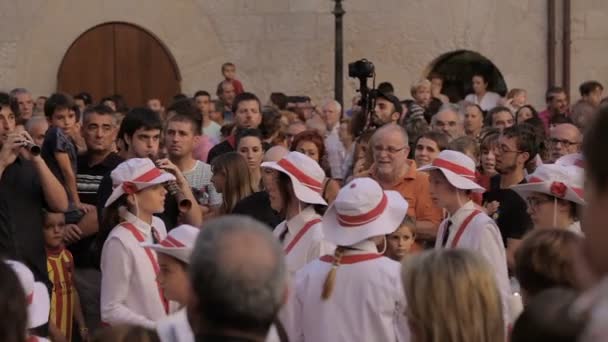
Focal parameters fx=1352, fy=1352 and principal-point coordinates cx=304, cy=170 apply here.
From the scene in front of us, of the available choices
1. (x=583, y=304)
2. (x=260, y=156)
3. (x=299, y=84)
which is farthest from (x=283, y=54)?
(x=583, y=304)

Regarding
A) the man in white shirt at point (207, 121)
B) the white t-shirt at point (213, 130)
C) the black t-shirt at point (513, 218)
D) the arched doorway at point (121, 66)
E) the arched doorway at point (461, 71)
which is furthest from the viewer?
the arched doorway at point (121, 66)

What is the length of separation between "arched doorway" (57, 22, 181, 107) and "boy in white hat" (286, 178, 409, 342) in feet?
54.8

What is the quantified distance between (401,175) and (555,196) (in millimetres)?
2035

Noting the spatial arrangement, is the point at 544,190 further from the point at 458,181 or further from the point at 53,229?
the point at 53,229

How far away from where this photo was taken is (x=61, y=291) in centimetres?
811

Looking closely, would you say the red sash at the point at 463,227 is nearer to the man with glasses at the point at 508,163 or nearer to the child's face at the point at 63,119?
the man with glasses at the point at 508,163

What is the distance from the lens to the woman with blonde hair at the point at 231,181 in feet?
27.6

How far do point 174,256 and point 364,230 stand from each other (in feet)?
3.25

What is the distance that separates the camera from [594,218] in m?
2.04

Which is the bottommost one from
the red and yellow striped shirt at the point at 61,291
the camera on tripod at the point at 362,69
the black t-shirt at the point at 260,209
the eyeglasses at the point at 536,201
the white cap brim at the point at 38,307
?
the red and yellow striped shirt at the point at 61,291

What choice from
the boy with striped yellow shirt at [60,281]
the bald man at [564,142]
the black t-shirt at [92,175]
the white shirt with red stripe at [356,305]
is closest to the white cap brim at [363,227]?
the white shirt with red stripe at [356,305]

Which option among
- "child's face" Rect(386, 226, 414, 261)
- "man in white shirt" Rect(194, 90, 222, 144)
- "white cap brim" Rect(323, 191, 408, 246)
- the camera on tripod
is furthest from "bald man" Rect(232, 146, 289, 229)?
"man in white shirt" Rect(194, 90, 222, 144)

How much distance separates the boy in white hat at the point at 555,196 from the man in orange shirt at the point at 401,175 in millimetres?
1628

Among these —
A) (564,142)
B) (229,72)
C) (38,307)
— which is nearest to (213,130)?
(229,72)
